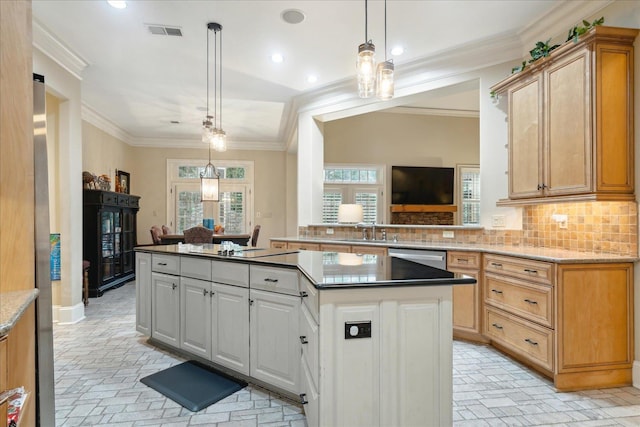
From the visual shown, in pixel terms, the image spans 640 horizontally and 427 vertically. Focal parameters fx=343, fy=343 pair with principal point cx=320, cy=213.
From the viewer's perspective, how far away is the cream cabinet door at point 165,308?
288 cm

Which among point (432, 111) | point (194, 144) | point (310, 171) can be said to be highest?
point (432, 111)

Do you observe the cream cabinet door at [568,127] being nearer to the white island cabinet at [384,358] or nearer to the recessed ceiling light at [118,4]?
the white island cabinet at [384,358]

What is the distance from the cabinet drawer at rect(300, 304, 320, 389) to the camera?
5.13ft

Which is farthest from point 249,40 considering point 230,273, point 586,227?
point 586,227

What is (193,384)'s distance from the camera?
2.46m

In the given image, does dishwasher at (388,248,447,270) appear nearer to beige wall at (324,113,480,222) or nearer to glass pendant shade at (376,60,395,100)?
glass pendant shade at (376,60,395,100)

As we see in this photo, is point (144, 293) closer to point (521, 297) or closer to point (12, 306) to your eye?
point (12, 306)

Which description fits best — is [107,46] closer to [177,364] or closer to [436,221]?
[177,364]

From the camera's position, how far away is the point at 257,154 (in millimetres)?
8648

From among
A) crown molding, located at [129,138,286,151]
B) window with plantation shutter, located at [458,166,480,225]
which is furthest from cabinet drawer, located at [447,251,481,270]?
crown molding, located at [129,138,286,151]

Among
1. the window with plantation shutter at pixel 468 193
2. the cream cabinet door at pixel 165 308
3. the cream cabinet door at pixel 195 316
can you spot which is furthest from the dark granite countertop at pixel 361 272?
the window with plantation shutter at pixel 468 193

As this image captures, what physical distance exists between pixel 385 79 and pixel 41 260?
2145 mm

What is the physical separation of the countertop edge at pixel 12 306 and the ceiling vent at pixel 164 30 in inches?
Answer: 115

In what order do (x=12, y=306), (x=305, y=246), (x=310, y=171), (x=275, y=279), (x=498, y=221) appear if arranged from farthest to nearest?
(x=310, y=171) → (x=305, y=246) → (x=498, y=221) → (x=275, y=279) → (x=12, y=306)
